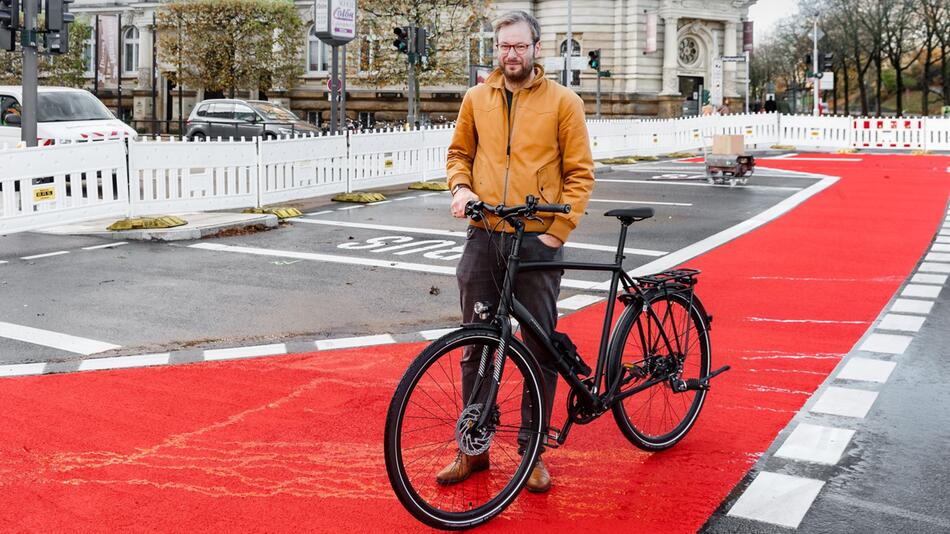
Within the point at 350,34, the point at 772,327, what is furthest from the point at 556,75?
the point at 772,327

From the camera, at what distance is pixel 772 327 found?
29.7ft

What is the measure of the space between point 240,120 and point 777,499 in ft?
110

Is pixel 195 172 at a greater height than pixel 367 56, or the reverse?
pixel 367 56

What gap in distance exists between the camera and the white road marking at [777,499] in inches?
189

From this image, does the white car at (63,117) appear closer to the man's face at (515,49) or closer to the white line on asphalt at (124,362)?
the white line on asphalt at (124,362)

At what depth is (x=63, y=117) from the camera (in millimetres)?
24172

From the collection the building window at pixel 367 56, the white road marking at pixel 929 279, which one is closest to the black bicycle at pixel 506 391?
the white road marking at pixel 929 279

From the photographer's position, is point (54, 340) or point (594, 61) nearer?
point (54, 340)

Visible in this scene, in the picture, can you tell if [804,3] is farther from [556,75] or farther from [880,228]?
[880,228]

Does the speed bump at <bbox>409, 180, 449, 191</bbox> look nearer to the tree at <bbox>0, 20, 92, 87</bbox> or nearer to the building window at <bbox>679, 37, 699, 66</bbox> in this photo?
the building window at <bbox>679, 37, 699, 66</bbox>

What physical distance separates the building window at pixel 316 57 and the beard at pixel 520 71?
61237 mm

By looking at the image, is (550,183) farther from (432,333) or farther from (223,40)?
(223,40)

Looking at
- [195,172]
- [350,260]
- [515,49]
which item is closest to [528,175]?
[515,49]

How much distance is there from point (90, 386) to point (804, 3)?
81140 mm
